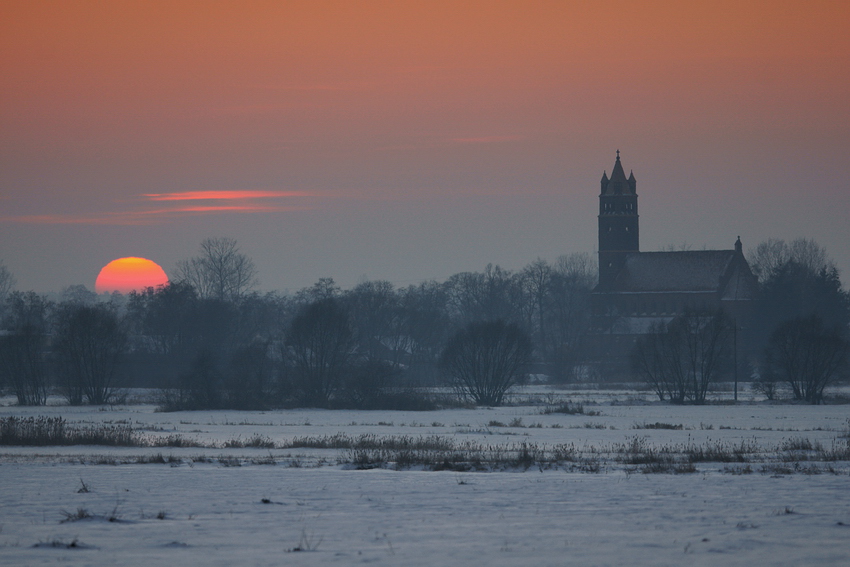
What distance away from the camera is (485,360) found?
6869 cm

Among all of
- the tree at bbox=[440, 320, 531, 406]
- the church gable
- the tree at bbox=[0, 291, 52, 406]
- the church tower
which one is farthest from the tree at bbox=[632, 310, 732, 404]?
the church tower

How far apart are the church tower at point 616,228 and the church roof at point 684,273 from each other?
5.60ft

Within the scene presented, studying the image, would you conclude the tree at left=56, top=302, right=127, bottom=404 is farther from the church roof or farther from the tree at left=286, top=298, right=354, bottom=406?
the church roof

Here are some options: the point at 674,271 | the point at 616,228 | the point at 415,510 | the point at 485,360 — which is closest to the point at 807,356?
the point at 485,360

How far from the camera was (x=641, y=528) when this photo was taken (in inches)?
523

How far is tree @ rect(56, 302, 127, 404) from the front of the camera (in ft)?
215

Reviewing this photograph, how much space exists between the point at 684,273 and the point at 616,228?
12053mm

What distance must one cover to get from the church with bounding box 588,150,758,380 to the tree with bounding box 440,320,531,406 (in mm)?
55641

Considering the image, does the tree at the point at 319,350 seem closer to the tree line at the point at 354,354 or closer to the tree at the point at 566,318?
the tree line at the point at 354,354

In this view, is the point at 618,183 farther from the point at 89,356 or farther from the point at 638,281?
the point at 89,356

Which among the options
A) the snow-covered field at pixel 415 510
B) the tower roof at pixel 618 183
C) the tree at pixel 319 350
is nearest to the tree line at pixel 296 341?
the tree at pixel 319 350

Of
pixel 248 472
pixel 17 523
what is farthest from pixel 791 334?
pixel 17 523

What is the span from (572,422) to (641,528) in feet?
102

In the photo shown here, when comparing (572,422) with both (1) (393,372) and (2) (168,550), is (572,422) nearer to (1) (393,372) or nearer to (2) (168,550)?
(1) (393,372)
